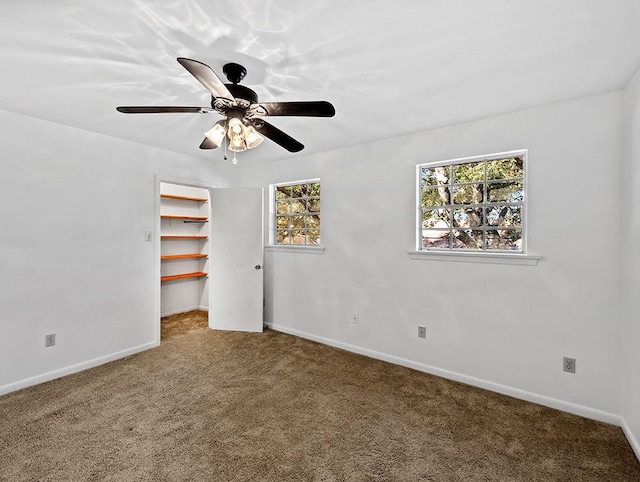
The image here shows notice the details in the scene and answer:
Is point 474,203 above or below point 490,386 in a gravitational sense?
above

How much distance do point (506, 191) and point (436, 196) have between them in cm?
60

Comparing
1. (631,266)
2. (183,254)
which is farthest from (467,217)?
(183,254)

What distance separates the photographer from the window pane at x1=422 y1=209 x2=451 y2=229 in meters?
3.00

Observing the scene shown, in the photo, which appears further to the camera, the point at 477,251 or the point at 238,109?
the point at 477,251

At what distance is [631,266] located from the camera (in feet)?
6.47

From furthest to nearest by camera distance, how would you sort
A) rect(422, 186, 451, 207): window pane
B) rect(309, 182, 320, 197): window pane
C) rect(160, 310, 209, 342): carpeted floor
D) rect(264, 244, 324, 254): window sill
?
rect(160, 310, 209, 342): carpeted floor < rect(309, 182, 320, 197): window pane < rect(264, 244, 324, 254): window sill < rect(422, 186, 451, 207): window pane

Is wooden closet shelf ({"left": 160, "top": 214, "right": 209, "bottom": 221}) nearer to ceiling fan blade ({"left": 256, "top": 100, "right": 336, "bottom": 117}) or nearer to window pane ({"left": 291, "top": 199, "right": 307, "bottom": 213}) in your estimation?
window pane ({"left": 291, "top": 199, "right": 307, "bottom": 213})

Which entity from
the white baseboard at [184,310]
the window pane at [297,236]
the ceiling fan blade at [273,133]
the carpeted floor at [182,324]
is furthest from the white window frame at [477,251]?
the white baseboard at [184,310]

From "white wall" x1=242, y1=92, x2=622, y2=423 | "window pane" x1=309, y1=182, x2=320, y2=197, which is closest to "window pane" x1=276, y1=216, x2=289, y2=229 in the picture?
"window pane" x1=309, y1=182, x2=320, y2=197

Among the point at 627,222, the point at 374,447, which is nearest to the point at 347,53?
the point at 627,222

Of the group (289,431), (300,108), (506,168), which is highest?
(300,108)

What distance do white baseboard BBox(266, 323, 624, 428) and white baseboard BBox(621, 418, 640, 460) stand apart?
0.24ft

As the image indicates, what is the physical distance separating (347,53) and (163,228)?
4296 millimetres

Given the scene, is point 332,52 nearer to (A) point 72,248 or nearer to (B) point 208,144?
(B) point 208,144
